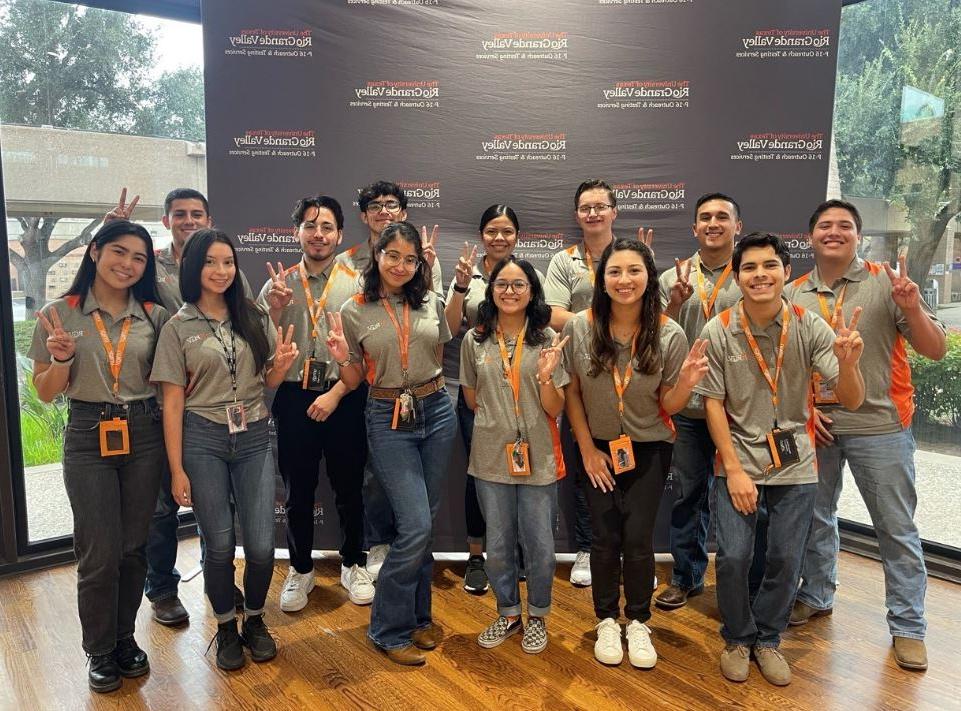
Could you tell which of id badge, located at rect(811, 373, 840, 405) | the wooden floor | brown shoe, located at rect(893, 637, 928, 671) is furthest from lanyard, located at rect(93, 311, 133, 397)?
brown shoe, located at rect(893, 637, 928, 671)

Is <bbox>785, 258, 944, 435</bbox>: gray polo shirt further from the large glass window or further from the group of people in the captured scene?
the large glass window

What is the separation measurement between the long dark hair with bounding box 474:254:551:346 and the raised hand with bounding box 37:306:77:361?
1523 millimetres

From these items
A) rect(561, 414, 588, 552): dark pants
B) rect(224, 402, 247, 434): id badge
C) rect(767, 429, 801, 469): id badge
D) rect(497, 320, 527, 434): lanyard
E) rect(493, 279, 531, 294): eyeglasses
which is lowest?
rect(561, 414, 588, 552): dark pants

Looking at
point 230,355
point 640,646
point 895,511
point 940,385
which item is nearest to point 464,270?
point 230,355

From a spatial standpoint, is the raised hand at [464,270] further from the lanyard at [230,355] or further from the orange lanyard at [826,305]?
the orange lanyard at [826,305]

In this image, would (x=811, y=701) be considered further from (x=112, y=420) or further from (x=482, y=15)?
(x=482, y=15)

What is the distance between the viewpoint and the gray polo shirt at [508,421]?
2.61m

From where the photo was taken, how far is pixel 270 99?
11.6 ft

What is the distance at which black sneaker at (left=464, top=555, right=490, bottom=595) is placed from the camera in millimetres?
3352

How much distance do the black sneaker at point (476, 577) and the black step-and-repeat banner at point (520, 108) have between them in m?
1.84

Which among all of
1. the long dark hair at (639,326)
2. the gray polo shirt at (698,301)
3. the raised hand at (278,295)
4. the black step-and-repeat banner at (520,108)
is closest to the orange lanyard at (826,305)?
the gray polo shirt at (698,301)

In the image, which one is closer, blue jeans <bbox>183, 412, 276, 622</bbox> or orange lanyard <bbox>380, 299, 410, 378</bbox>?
blue jeans <bbox>183, 412, 276, 622</bbox>

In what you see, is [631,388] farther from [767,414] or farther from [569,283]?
[569,283]

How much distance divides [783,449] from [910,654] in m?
1.12
